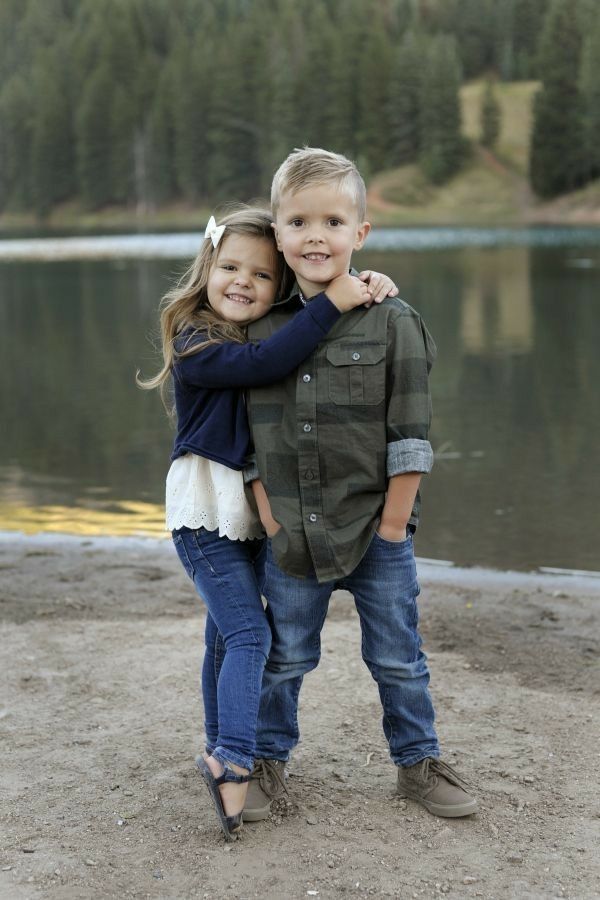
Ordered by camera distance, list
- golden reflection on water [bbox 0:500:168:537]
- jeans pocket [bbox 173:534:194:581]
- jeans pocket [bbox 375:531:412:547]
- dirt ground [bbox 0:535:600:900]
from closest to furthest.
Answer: dirt ground [bbox 0:535:600:900]
jeans pocket [bbox 375:531:412:547]
jeans pocket [bbox 173:534:194:581]
golden reflection on water [bbox 0:500:168:537]

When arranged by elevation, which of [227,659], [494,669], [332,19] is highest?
[332,19]

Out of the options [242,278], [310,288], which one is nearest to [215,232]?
[242,278]

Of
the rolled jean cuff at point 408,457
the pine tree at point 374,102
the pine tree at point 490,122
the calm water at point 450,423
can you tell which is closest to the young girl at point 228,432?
the rolled jean cuff at point 408,457

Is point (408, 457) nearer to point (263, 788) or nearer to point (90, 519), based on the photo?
point (263, 788)

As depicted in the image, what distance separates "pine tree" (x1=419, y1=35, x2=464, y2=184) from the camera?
268 ft

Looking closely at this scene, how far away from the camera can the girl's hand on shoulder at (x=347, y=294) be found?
297 cm

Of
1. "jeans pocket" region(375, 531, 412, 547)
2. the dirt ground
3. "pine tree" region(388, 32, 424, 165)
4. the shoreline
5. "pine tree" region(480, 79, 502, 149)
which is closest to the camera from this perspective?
the dirt ground

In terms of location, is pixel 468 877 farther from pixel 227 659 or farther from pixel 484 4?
pixel 484 4

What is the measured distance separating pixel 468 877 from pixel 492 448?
22.6 feet

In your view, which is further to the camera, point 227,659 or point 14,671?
point 14,671

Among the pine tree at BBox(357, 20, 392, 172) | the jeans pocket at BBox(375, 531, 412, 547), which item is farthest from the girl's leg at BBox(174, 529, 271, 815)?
the pine tree at BBox(357, 20, 392, 172)

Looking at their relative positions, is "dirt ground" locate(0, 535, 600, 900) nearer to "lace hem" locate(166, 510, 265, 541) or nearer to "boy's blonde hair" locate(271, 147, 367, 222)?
"lace hem" locate(166, 510, 265, 541)

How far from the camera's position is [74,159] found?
104938 mm

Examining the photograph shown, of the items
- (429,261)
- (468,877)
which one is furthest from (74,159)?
(468,877)
